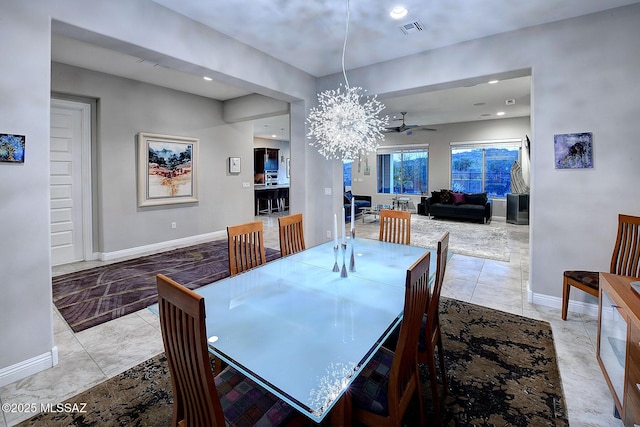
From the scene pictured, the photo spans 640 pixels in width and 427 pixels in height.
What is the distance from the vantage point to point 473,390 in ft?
6.27

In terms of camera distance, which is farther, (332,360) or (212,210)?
(212,210)

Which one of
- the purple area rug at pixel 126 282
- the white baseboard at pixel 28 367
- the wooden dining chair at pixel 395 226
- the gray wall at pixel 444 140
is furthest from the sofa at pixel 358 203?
the white baseboard at pixel 28 367

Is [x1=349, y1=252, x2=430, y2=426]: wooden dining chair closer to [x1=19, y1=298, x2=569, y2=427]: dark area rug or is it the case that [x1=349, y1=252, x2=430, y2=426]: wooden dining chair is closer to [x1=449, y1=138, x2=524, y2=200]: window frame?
[x1=19, y1=298, x2=569, y2=427]: dark area rug

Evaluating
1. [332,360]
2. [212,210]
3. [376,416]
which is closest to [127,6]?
[332,360]

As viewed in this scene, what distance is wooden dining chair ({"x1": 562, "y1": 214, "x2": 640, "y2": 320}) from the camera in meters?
2.51

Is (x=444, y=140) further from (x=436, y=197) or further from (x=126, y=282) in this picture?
(x=126, y=282)

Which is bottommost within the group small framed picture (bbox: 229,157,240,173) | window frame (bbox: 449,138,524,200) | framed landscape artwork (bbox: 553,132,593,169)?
framed landscape artwork (bbox: 553,132,593,169)

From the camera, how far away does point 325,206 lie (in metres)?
4.82

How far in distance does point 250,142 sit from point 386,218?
4.72 m

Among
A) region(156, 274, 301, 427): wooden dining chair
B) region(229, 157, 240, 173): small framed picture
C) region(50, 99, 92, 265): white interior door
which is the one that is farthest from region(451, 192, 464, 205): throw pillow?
region(156, 274, 301, 427): wooden dining chair

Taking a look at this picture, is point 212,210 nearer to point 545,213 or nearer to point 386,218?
point 386,218

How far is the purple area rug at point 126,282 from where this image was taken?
3.05 m

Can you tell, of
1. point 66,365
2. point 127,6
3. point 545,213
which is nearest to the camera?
point 66,365

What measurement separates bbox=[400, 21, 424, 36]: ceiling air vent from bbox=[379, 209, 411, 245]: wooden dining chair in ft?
6.11
